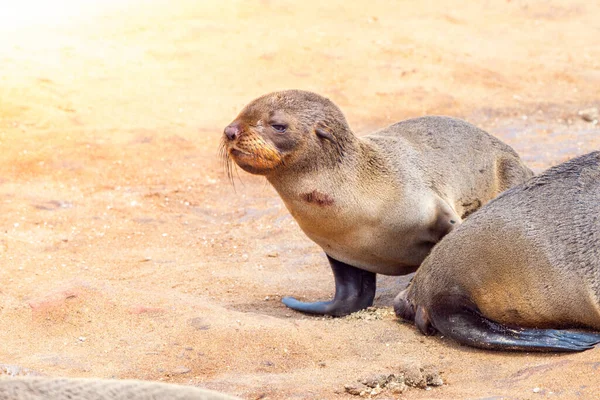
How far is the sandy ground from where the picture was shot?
537cm

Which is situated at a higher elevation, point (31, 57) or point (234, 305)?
point (31, 57)

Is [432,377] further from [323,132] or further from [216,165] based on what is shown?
[216,165]

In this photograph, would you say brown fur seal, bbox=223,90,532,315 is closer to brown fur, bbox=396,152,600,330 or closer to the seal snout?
the seal snout

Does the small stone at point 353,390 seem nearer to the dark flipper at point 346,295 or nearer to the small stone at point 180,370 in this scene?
the small stone at point 180,370

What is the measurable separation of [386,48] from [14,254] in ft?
24.1

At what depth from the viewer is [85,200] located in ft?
30.6

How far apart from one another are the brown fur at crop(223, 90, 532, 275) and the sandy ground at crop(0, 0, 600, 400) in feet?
1.64

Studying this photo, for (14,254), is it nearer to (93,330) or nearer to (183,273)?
(183,273)

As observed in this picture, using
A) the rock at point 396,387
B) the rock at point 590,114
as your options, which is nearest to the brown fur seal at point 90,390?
the rock at point 396,387

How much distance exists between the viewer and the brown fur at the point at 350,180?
6.31 metres

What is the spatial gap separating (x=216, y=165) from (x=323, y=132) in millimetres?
4135

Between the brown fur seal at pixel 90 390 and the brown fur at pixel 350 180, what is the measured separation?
3.45m

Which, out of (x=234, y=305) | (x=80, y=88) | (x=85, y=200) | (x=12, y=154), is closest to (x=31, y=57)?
(x=80, y=88)

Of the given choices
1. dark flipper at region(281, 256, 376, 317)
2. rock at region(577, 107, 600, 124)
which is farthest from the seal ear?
rock at region(577, 107, 600, 124)
